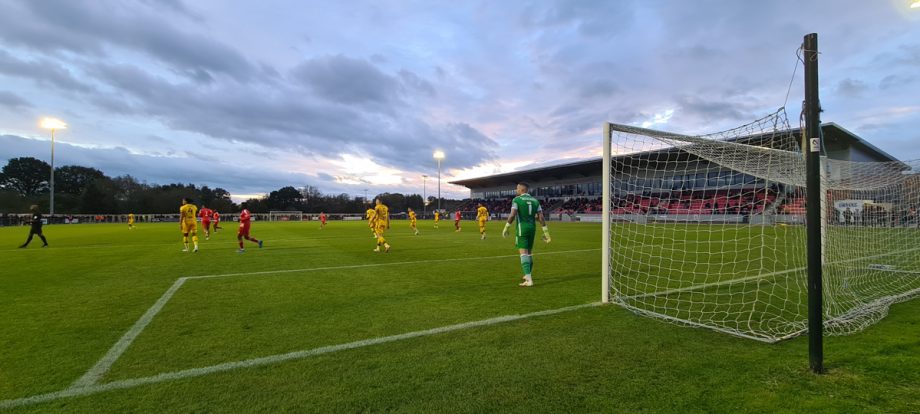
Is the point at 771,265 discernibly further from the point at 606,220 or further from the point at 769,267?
the point at 606,220

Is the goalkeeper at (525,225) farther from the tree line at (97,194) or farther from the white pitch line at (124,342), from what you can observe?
the tree line at (97,194)

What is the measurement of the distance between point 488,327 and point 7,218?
222ft

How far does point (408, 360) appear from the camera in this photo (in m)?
3.64

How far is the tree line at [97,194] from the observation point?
73250 millimetres

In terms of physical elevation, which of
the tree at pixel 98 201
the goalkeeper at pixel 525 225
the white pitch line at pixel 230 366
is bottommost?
the white pitch line at pixel 230 366

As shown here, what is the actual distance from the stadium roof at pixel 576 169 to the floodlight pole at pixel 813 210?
2.50 m

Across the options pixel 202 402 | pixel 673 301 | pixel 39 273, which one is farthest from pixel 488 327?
pixel 39 273

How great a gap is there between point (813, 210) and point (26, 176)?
122646 mm

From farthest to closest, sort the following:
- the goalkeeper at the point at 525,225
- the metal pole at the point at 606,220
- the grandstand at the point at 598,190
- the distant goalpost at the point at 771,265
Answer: the grandstand at the point at 598,190
the goalkeeper at the point at 525,225
the metal pole at the point at 606,220
the distant goalpost at the point at 771,265

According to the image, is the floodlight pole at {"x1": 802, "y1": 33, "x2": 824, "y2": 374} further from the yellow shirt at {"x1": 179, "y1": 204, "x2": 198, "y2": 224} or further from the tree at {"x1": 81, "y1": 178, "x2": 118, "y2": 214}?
the tree at {"x1": 81, "y1": 178, "x2": 118, "y2": 214}

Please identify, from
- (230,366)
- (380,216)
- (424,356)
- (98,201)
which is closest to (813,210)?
(424,356)

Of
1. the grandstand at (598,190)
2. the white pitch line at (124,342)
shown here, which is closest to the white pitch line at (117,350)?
the white pitch line at (124,342)

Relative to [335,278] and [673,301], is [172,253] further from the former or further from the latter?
[673,301]

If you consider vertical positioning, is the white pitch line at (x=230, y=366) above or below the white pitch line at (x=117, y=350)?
above
